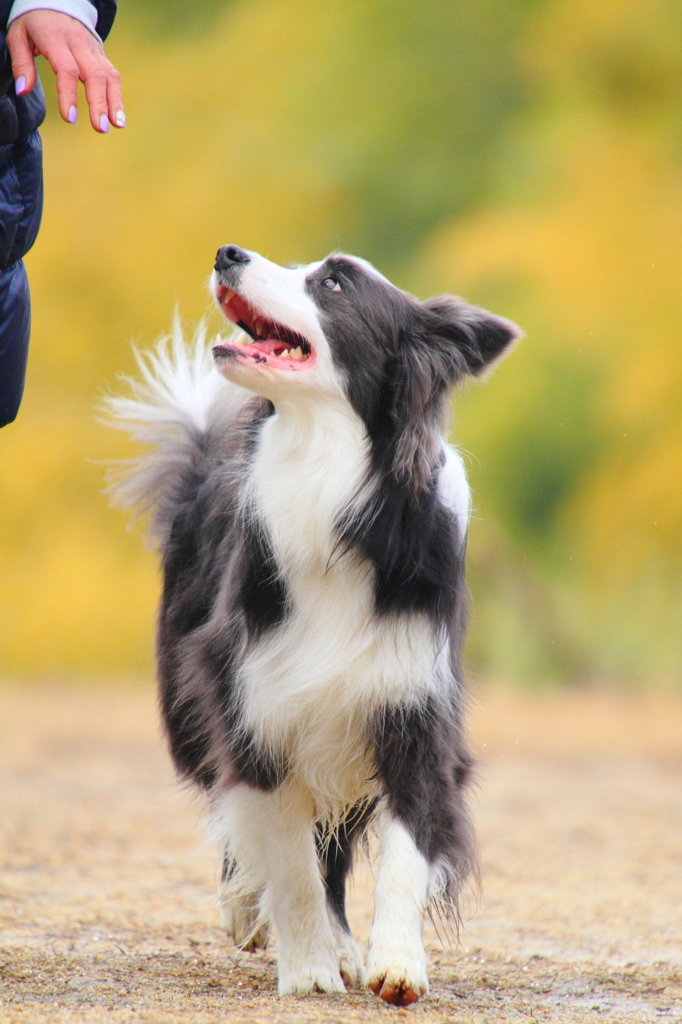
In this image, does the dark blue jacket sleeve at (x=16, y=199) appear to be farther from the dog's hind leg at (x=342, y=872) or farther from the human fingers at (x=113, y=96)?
the dog's hind leg at (x=342, y=872)

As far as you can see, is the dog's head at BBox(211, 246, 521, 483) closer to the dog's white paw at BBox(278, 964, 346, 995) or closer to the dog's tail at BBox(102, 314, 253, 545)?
the dog's tail at BBox(102, 314, 253, 545)

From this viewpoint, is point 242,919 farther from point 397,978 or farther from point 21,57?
point 21,57

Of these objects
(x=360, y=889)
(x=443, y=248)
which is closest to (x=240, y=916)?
(x=360, y=889)

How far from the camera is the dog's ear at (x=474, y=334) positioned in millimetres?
2877

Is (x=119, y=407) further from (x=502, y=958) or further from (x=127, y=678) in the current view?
(x=127, y=678)

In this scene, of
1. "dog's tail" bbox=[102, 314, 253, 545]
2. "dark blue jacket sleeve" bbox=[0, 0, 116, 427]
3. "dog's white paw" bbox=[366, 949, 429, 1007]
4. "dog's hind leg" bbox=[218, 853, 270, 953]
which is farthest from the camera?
"dog's tail" bbox=[102, 314, 253, 545]

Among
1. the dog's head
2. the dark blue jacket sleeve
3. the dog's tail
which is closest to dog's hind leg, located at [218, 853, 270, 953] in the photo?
the dog's tail

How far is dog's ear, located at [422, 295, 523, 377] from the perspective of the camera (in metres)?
2.88

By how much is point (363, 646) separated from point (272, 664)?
24 centimetres

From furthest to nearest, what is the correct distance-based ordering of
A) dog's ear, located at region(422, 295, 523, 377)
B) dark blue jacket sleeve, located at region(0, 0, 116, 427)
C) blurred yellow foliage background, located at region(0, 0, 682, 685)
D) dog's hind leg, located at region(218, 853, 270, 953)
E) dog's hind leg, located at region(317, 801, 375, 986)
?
blurred yellow foliage background, located at region(0, 0, 682, 685) → dog's hind leg, located at region(218, 853, 270, 953) → dog's hind leg, located at region(317, 801, 375, 986) → dog's ear, located at region(422, 295, 523, 377) → dark blue jacket sleeve, located at region(0, 0, 116, 427)

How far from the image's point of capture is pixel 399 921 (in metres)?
2.59

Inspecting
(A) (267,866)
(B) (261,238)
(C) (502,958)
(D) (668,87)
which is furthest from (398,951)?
(D) (668,87)

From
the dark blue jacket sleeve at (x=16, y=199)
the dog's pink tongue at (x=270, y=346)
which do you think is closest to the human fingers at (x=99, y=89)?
the dark blue jacket sleeve at (x=16, y=199)

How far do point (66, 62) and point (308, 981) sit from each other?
2130 mm
